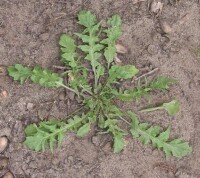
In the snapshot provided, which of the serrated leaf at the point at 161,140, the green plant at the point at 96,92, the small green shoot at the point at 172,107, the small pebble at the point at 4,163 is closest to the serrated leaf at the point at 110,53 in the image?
the green plant at the point at 96,92

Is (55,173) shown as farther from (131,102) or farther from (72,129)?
(131,102)


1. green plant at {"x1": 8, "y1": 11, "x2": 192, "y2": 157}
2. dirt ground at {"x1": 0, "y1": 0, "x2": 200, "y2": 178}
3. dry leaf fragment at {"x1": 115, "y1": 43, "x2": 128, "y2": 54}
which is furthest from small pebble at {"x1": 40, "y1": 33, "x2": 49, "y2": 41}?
dry leaf fragment at {"x1": 115, "y1": 43, "x2": 128, "y2": 54}

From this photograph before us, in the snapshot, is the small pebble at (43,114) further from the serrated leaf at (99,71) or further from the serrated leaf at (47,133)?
the serrated leaf at (99,71)

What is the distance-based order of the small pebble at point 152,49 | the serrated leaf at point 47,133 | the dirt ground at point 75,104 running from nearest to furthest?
the serrated leaf at point 47,133 → the dirt ground at point 75,104 → the small pebble at point 152,49

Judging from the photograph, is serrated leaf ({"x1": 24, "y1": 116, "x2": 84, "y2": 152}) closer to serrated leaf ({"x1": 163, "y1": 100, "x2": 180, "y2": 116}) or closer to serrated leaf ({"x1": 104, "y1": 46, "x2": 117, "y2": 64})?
serrated leaf ({"x1": 104, "y1": 46, "x2": 117, "y2": 64})

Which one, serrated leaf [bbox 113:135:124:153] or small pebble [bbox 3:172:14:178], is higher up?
serrated leaf [bbox 113:135:124:153]

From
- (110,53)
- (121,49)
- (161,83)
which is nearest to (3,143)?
(110,53)

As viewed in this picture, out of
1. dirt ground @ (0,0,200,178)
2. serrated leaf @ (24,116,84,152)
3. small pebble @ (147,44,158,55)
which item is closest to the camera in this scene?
serrated leaf @ (24,116,84,152)
